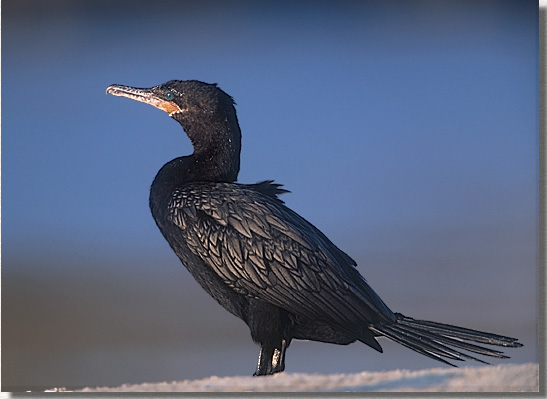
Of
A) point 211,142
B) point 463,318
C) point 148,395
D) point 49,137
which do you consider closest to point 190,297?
point 148,395

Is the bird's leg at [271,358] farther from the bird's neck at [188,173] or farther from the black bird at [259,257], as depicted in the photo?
the bird's neck at [188,173]

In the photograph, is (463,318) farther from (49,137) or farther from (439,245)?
(49,137)

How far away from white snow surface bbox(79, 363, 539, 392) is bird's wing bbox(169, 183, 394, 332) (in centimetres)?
35

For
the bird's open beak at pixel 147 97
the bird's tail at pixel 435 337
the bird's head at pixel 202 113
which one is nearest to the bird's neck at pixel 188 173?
the bird's head at pixel 202 113

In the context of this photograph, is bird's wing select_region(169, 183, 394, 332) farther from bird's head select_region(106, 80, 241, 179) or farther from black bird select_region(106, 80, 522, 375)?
bird's head select_region(106, 80, 241, 179)

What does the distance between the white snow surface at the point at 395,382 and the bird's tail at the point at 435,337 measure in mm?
80

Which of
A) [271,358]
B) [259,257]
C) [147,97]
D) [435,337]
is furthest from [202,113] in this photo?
[435,337]

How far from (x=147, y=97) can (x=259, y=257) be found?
2.95 ft

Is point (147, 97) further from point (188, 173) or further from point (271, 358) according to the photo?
point (271, 358)

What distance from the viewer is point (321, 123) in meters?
3.69

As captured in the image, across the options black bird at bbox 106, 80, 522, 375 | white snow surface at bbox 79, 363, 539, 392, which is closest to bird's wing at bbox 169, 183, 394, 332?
black bird at bbox 106, 80, 522, 375

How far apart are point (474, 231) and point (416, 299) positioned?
0.40 metres

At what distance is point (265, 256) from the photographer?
3.16m

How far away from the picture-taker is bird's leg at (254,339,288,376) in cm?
329
